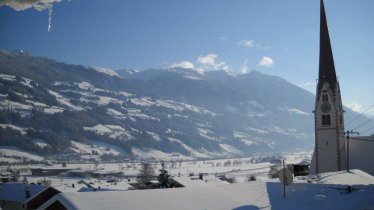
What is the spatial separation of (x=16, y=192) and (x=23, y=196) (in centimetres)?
326

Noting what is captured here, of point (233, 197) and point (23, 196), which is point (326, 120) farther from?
point (23, 196)

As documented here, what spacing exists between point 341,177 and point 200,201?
17.4 m

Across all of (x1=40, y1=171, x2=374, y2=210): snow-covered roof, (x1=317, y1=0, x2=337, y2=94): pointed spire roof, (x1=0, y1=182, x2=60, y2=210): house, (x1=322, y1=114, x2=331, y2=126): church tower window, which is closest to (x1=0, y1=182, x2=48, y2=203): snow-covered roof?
(x1=0, y1=182, x2=60, y2=210): house

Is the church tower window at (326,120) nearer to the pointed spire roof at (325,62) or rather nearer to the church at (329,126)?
the church at (329,126)

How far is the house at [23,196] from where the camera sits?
5475 cm

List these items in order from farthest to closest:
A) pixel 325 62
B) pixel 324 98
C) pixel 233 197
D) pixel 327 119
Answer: pixel 325 62, pixel 324 98, pixel 327 119, pixel 233 197

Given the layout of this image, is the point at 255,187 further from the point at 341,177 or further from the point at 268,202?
the point at 341,177

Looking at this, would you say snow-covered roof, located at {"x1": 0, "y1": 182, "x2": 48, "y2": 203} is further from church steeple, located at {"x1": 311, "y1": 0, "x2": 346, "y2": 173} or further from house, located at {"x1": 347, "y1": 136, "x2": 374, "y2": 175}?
house, located at {"x1": 347, "y1": 136, "x2": 374, "y2": 175}

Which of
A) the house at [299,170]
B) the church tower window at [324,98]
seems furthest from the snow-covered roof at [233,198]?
the church tower window at [324,98]

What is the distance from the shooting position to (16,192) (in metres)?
63.1

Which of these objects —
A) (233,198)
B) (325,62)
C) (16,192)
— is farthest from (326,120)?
(16,192)

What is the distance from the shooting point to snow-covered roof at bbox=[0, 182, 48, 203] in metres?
60.4

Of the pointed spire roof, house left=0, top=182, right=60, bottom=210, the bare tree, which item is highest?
the pointed spire roof

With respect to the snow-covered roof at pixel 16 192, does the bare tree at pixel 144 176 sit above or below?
above
